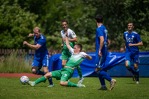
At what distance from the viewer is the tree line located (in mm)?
33875

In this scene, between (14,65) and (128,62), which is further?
(14,65)

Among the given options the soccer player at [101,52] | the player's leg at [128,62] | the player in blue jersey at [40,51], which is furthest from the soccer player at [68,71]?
the player's leg at [128,62]

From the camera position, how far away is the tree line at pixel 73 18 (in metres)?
33.9

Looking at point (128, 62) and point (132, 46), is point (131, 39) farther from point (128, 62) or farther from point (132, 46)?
point (128, 62)

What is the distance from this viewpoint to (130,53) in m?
19.0

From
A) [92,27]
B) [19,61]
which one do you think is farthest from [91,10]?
[19,61]

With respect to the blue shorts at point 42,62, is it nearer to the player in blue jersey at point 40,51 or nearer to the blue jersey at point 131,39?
the player in blue jersey at point 40,51

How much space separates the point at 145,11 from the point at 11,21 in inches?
350

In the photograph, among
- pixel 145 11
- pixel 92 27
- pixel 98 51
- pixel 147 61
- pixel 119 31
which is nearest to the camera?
pixel 98 51

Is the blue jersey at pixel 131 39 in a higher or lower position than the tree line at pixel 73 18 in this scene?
higher

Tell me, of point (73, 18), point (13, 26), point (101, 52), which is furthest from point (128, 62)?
point (73, 18)

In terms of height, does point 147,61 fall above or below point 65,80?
below

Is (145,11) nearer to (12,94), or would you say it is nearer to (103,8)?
(103,8)

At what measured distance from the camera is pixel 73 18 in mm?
41406
